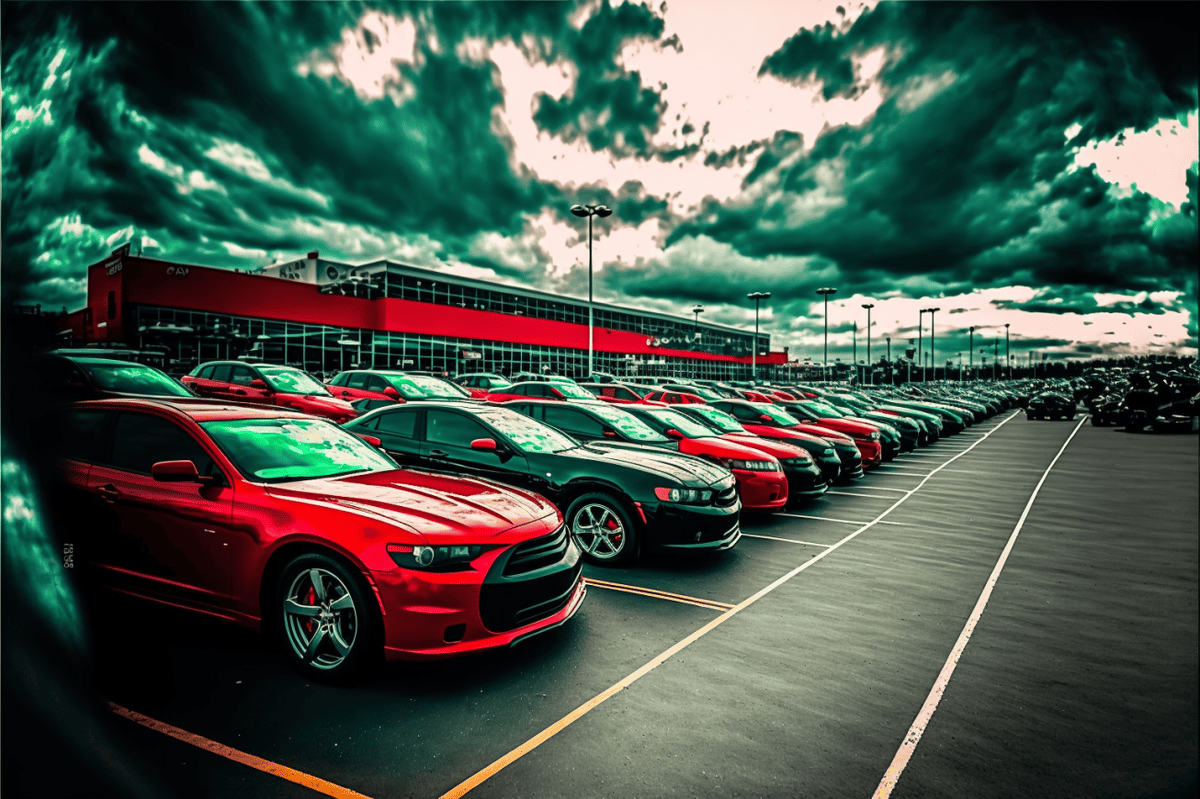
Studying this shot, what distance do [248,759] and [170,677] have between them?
1.05 metres

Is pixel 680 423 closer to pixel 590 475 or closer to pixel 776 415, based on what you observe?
pixel 590 475

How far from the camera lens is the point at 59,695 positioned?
5.03 feet

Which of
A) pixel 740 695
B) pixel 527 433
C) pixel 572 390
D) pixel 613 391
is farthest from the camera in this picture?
pixel 613 391

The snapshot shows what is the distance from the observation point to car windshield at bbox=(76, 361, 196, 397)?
250 inches

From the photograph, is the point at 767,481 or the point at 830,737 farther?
the point at 767,481

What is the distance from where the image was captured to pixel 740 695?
329 centimetres

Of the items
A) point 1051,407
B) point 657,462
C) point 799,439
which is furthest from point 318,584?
point 1051,407

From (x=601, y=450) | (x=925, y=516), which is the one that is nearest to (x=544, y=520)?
(x=601, y=450)

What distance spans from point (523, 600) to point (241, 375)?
38.6ft

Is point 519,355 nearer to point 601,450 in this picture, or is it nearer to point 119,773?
point 601,450

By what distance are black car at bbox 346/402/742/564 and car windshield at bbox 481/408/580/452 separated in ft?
0.05

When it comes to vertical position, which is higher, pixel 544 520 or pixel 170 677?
pixel 544 520

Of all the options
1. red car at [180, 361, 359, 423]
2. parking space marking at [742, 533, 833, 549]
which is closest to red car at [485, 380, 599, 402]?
red car at [180, 361, 359, 423]

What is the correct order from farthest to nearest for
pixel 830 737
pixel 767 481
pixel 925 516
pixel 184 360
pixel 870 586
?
pixel 184 360, pixel 925 516, pixel 767 481, pixel 870 586, pixel 830 737
